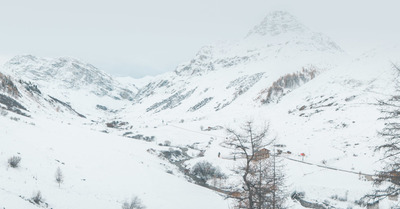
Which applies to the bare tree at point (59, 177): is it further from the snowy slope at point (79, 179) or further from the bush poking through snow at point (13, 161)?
the bush poking through snow at point (13, 161)

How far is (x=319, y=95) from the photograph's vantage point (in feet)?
317

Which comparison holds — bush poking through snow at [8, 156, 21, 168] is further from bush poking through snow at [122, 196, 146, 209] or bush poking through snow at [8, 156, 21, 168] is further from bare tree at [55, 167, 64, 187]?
bush poking through snow at [122, 196, 146, 209]

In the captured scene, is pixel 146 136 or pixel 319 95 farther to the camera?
pixel 319 95

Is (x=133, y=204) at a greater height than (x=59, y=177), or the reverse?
(x=59, y=177)

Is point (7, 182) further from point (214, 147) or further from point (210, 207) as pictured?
point (214, 147)

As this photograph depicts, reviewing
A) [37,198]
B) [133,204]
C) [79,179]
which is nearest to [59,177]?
[79,179]

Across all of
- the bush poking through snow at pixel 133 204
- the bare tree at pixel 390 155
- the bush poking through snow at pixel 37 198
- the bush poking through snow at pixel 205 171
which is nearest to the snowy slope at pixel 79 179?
the bush poking through snow at pixel 37 198

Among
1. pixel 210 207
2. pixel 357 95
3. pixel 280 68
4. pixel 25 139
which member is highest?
pixel 280 68

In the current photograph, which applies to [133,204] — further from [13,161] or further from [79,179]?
[13,161]

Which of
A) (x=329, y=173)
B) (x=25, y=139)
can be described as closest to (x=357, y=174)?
(x=329, y=173)

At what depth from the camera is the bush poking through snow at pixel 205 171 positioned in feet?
145

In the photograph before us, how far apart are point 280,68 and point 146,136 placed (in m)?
142

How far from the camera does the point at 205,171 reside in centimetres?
4569

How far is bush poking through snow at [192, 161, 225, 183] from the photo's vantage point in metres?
Answer: 44.2
